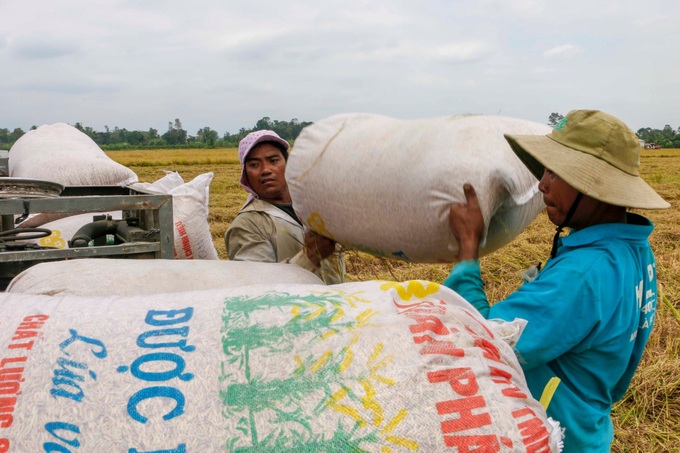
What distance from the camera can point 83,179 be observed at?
3.37 metres

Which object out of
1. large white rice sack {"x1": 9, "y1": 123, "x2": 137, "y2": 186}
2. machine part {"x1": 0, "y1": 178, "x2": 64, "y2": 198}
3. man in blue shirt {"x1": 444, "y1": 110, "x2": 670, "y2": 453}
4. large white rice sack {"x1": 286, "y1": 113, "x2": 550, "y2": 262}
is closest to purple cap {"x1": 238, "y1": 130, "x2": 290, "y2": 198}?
large white rice sack {"x1": 286, "y1": 113, "x2": 550, "y2": 262}

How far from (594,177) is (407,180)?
460 millimetres

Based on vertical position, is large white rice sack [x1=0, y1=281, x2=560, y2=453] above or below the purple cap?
below

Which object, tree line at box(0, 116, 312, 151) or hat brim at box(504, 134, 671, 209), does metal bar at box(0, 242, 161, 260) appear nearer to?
hat brim at box(504, 134, 671, 209)

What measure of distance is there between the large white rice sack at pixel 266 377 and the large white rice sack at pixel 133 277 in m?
0.34

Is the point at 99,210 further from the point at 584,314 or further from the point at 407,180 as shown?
the point at 584,314

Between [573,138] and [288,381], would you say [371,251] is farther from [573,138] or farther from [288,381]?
[288,381]

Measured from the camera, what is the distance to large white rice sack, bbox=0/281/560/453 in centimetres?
99

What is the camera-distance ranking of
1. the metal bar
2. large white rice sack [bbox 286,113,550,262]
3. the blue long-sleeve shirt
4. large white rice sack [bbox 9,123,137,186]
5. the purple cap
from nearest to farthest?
the blue long-sleeve shirt, large white rice sack [bbox 286,113,550,262], the metal bar, the purple cap, large white rice sack [bbox 9,123,137,186]

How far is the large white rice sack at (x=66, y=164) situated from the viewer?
3365mm

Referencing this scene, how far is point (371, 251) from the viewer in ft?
6.16

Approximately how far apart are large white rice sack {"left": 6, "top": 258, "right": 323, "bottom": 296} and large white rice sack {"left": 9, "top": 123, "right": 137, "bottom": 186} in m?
1.77

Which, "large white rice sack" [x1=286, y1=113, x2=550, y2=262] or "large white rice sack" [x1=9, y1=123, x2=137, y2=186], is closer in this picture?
"large white rice sack" [x1=286, y1=113, x2=550, y2=262]

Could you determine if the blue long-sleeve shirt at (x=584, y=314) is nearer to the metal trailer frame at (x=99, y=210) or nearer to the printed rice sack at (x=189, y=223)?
the metal trailer frame at (x=99, y=210)
